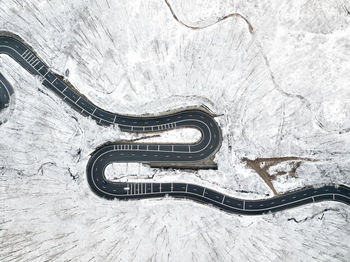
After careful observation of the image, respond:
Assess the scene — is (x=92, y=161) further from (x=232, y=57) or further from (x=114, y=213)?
(x=232, y=57)

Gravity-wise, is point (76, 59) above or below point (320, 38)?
below

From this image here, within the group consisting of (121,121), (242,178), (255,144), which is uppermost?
(121,121)

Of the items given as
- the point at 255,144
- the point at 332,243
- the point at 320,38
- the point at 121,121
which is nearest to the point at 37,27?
the point at 121,121

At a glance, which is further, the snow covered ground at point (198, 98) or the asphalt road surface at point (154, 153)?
the asphalt road surface at point (154, 153)

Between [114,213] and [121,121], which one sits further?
[121,121]
